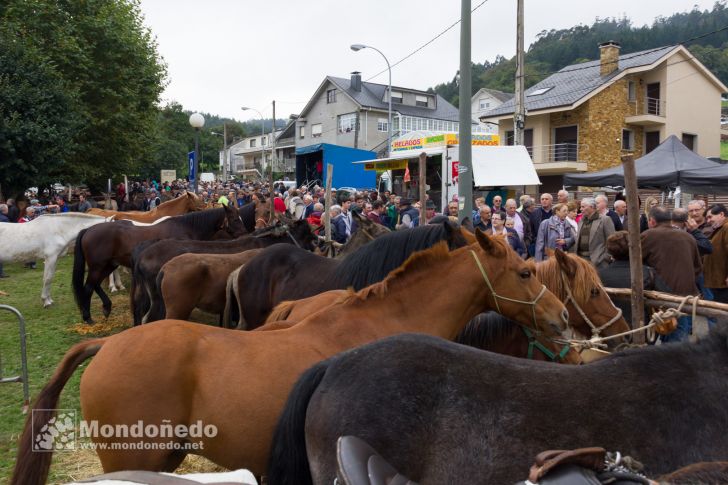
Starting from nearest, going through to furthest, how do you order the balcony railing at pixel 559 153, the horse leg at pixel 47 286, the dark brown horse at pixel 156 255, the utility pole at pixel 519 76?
the dark brown horse at pixel 156 255
the horse leg at pixel 47 286
the utility pole at pixel 519 76
the balcony railing at pixel 559 153

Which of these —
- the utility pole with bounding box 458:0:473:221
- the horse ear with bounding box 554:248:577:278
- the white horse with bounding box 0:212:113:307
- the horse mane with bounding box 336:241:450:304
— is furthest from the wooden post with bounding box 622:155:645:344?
the white horse with bounding box 0:212:113:307

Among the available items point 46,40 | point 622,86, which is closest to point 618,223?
point 46,40

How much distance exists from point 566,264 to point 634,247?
1.84ft

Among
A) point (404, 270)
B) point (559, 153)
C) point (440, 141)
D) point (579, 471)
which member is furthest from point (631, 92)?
point (579, 471)

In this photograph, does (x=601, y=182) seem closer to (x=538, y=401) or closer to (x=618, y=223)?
(x=618, y=223)

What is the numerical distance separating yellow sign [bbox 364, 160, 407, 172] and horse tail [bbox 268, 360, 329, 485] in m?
19.9

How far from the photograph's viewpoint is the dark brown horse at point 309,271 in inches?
176

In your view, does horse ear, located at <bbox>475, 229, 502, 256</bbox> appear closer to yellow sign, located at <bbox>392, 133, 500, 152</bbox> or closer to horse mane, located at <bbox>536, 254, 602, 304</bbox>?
horse mane, located at <bbox>536, 254, 602, 304</bbox>

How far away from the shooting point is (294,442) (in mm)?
2373

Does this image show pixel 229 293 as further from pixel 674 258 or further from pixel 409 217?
pixel 409 217

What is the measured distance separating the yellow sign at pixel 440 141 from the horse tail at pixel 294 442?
17.2 metres

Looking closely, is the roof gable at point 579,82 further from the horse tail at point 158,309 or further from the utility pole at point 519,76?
the horse tail at point 158,309

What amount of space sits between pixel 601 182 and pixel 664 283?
A: 27.8ft

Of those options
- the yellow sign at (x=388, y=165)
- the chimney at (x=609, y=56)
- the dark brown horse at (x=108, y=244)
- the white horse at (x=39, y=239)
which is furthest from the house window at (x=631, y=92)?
the white horse at (x=39, y=239)
